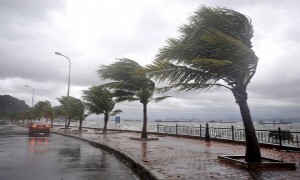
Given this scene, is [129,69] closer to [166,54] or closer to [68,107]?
[166,54]

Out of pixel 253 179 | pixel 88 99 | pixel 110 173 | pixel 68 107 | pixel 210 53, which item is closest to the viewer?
pixel 253 179

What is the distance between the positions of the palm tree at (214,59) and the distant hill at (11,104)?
550 ft

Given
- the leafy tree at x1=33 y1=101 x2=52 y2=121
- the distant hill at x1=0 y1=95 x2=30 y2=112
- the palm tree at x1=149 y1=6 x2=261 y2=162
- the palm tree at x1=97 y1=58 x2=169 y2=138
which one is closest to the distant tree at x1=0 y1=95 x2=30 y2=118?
the distant hill at x1=0 y1=95 x2=30 y2=112

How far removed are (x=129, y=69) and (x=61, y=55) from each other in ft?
50.8

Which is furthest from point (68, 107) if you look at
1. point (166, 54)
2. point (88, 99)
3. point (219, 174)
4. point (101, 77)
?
point (219, 174)

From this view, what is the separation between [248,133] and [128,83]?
1242cm

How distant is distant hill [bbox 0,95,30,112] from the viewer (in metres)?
163

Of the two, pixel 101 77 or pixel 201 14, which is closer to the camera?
pixel 201 14

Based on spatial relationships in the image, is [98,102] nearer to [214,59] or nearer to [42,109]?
[214,59]

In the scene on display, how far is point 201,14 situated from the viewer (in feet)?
31.5

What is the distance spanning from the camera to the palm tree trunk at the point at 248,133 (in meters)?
8.83

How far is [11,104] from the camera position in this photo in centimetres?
16450

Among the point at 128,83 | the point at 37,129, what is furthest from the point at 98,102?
the point at 128,83

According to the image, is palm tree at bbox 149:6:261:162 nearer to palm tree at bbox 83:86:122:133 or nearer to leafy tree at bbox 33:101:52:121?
palm tree at bbox 83:86:122:133
